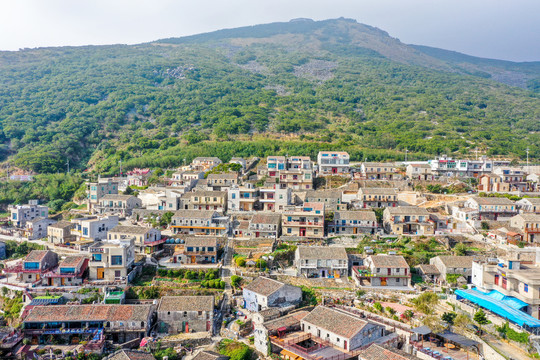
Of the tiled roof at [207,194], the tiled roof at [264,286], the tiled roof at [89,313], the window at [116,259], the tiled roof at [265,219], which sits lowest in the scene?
the tiled roof at [89,313]

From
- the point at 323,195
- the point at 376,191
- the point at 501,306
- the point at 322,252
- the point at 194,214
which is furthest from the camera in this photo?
the point at 376,191

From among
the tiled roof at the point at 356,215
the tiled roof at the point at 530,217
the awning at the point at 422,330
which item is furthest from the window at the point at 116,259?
the tiled roof at the point at 530,217

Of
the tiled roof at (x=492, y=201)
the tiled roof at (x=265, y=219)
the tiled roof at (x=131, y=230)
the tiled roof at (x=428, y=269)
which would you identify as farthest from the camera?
the tiled roof at (x=492, y=201)

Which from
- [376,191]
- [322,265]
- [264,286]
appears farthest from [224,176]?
[264,286]

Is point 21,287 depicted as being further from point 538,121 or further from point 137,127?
point 538,121

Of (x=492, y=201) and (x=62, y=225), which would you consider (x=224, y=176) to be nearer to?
(x=62, y=225)

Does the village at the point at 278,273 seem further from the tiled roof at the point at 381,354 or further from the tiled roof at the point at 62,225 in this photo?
the tiled roof at the point at 62,225
